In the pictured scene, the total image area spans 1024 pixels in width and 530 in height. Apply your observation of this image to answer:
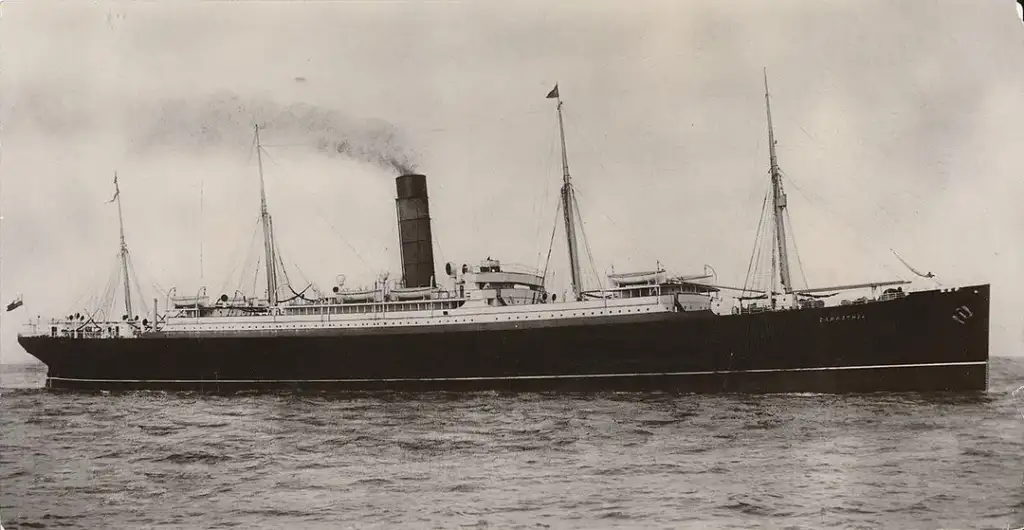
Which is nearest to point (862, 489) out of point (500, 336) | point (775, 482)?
point (775, 482)

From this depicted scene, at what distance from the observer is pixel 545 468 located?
26.8ft

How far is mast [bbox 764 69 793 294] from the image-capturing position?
30.7ft

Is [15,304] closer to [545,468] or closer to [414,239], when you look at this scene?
[545,468]

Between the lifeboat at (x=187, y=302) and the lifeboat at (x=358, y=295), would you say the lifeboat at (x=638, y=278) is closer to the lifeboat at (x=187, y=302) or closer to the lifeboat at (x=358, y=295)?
the lifeboat at (x=358, y=295)

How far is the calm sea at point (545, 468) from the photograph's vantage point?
23.6 ft

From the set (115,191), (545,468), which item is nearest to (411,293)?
(115,191)

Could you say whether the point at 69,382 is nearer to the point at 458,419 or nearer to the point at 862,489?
the point at 458,419

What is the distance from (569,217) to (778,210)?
274cm

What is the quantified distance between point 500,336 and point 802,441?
277 inches

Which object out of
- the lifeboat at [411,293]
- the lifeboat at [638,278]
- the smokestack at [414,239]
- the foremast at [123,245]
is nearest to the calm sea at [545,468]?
the foremast at [123,245]

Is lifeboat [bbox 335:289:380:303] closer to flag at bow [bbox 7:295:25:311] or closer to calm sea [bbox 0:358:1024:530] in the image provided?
calm sea [bbox 0:358:1024:530]

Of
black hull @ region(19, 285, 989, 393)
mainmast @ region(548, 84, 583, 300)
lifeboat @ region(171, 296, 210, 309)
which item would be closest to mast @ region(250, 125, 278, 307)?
lifeboat @ region(171, 296, 210, 309)

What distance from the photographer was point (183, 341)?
55.5 ft

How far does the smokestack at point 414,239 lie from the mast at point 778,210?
552cm
